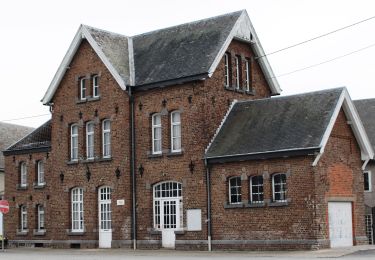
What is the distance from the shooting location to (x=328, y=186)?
32281mm

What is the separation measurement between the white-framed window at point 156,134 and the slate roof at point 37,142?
9167 mm

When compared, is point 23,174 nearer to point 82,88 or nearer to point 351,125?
point 82,88

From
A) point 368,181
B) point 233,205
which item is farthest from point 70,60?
point 368,181

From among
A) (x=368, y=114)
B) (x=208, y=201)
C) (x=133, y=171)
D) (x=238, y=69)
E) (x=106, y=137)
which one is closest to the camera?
(x=208, y=201)

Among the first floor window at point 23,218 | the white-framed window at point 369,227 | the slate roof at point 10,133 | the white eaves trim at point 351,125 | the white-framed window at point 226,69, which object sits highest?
the white-framed window at point 226,69

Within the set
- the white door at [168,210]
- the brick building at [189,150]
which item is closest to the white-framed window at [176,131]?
the brick building at [189,150]

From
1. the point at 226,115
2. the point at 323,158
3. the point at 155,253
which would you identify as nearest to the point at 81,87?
the point at 226,115

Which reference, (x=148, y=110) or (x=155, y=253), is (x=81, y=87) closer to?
(x=148, y=110)

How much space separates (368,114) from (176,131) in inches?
720

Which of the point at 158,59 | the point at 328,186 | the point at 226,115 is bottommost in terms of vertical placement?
the point at 328,186

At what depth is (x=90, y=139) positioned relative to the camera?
3988cm

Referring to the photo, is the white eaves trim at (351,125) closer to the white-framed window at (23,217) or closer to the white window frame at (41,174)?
the white window frame at (41,174)

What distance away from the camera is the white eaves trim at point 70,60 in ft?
124

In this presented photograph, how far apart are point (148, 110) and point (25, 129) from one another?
25.7 meters
